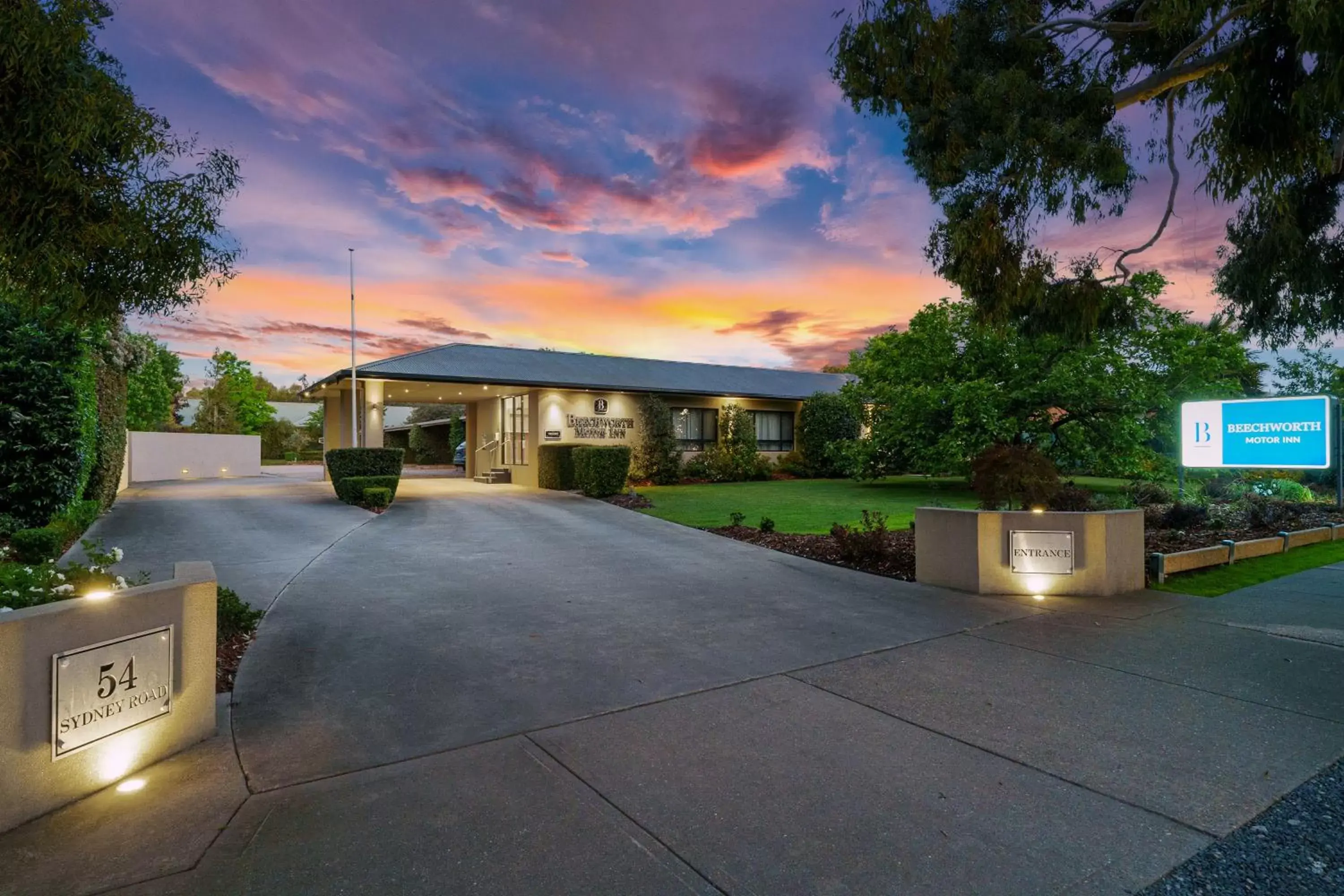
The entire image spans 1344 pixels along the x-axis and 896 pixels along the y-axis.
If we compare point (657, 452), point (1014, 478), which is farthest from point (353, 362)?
point (1014, 478)

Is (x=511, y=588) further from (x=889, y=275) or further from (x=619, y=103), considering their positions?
(x=889, y=275)

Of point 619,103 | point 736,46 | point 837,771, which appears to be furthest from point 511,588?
point 619,103

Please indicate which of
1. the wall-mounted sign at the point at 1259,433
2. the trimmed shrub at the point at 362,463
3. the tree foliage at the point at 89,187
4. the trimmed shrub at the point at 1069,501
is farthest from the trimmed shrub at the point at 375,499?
the wall-mounted sign at the point at 1259,433

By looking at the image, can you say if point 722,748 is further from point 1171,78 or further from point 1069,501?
point 1171,78

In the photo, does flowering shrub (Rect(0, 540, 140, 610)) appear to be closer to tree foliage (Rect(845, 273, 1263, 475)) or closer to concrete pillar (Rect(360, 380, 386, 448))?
concrete pillar (Rect(360, 380, 386, 448))

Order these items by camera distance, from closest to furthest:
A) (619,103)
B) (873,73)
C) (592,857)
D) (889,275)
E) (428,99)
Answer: (592,857), (873,73), (428,99), (619,103), (889,275)

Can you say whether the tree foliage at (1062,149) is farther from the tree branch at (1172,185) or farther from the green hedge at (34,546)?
the green hedge at (34,546)

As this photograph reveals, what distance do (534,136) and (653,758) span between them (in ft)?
42.2

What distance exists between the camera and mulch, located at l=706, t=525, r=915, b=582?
840cm

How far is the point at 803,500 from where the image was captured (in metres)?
17.8

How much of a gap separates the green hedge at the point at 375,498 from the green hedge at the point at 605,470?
502 cm

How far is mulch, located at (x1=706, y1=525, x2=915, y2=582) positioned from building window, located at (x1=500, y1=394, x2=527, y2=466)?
11.3 meters

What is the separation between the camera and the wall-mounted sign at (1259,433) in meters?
10.9

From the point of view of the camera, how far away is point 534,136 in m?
13.3
